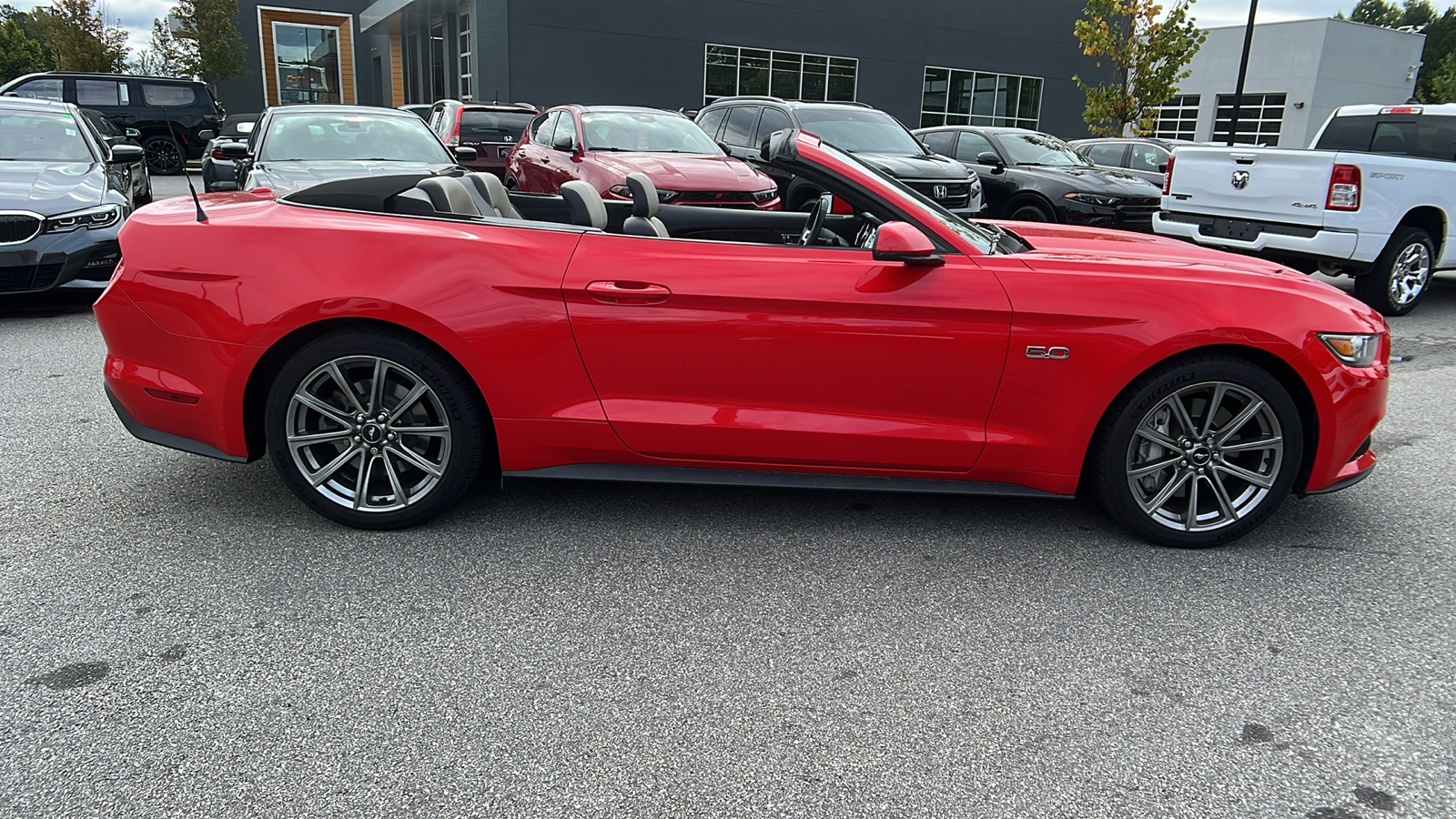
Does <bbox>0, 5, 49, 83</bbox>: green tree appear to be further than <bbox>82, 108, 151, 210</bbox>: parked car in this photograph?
Yes

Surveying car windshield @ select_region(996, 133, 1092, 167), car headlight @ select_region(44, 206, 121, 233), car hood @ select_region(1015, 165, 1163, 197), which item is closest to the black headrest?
car headlight @ select_region(44, 206, 121, 233)

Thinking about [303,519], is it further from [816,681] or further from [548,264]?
[816,681]

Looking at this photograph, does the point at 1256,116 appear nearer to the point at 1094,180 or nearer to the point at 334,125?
the point at 1094,180

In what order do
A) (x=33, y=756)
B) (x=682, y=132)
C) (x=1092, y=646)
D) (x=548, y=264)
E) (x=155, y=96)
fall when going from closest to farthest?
1. (x=33, y=756)
2. (x=1092, y=646)
3. (x=548, y=264)
4. (x=682, y=132)
5. (x=155, y=96)

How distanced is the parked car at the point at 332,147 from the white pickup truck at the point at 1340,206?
710 cm

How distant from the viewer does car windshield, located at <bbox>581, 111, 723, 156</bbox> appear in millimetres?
10484

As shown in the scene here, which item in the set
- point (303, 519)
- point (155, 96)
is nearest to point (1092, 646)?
point (303, 519)

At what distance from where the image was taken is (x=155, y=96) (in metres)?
20.7

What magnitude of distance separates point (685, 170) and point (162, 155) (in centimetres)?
A: 1680

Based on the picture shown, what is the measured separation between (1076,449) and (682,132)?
8271 millimetres

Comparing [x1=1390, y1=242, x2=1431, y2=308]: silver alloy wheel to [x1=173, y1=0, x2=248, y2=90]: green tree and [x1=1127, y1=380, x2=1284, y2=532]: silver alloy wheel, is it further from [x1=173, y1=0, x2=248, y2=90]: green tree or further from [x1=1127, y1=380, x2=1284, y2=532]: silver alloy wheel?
[x1=173, y1=0, x2=248, y2=90]: green tree

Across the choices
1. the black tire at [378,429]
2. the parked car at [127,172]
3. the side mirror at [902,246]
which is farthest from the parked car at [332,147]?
the side mirror at [902,246]

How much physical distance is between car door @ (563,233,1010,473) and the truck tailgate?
654cm

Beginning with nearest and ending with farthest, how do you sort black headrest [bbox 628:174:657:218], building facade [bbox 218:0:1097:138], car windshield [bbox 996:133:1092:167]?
black headrest [bbox 628:174:657:218] → car windshield [bbox 996:133:1092:167] → building facade [bbox 218:0:1097:138]
